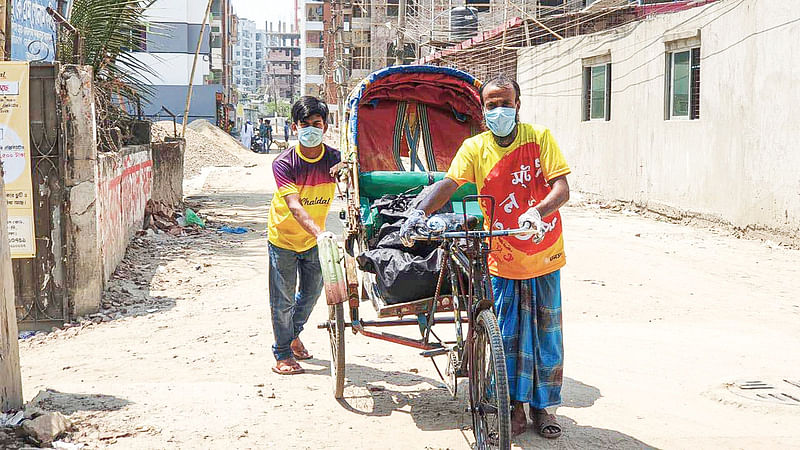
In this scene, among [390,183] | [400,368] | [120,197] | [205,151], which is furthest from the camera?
[205,151]

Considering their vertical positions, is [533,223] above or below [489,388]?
above

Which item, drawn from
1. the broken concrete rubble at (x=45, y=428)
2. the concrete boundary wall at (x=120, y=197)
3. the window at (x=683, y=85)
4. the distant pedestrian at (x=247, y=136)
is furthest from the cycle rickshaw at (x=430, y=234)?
the distant pedestrian at (x=247, y=136)

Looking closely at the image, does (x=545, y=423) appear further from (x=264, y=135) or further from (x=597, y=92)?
(x=264, y=135)

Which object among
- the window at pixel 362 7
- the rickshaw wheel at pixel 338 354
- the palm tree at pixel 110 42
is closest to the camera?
the rickshaw wheel at pixel 338 354

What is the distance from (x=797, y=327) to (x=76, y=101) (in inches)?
255

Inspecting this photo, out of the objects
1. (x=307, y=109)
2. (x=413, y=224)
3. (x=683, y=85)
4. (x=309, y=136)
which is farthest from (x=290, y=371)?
(x=683, y=85)

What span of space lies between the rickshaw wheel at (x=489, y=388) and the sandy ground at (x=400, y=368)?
401mm

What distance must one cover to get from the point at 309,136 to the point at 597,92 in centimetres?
1360

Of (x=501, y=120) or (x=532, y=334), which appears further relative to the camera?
(x=532, y=334)

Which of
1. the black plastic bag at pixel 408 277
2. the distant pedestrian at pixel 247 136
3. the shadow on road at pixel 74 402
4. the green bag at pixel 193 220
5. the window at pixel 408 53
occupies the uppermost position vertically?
the window at pixel 408 53

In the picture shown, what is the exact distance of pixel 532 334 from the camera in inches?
181

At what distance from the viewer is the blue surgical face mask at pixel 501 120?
4.41 meters

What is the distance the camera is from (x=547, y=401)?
15.1 ft

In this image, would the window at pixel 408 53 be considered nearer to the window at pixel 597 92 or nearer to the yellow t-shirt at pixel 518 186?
the window at pixel 597 92
